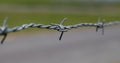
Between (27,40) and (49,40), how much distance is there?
664 millimetres

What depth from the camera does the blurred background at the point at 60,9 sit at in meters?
19.0

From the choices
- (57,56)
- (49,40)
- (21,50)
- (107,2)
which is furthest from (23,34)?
(107,2)

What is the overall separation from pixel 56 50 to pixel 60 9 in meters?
13.3

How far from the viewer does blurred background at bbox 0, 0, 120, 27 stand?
62.2 ft

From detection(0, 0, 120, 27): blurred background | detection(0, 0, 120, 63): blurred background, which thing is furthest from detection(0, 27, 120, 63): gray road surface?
detection(0, 0, 120, 27): blurred background

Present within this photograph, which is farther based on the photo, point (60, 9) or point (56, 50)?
point (60, 9)

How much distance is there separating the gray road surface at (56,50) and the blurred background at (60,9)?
5268 mm

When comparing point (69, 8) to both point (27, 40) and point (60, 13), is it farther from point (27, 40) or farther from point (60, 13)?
point (27, 40)

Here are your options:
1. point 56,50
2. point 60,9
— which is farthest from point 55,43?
point 60,9

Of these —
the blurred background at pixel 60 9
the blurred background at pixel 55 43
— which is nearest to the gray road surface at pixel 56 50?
the blurred background at pixel 55 43

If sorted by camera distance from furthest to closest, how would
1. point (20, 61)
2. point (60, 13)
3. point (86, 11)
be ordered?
point (86, 11)
point (60, 13)
point (20, 61)

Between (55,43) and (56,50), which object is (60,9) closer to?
(55,43)

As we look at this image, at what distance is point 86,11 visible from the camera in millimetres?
23172

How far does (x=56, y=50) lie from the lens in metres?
9.41
